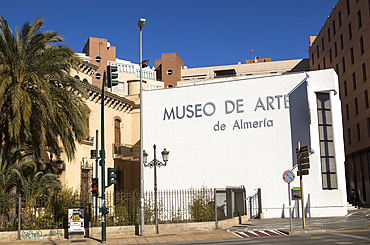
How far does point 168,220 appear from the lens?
19578 mm

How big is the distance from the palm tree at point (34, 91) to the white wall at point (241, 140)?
10835 millimetres

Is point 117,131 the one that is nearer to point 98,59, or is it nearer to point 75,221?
point 75,221

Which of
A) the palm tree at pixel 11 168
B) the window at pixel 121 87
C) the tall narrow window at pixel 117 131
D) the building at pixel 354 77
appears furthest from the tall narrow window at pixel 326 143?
the window at pixel 121 87

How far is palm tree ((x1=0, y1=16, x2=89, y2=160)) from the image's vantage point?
1823 centimetres

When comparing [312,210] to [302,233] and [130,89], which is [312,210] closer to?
[302,233]

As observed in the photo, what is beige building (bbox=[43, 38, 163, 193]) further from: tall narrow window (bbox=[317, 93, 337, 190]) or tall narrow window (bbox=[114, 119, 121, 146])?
tall narrow window (bbox=[317, 93, 337, 190])

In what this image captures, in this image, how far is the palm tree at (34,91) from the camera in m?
18.2

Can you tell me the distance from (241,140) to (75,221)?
14679mm

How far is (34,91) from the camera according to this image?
19250mm

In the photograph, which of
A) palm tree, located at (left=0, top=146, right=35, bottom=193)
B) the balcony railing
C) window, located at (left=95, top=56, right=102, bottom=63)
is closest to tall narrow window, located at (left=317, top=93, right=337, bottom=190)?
the balcony railing

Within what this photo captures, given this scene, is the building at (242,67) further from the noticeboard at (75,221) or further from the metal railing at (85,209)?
the noticeboard at (75,221)

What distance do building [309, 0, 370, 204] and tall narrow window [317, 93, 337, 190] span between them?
14.3 meters

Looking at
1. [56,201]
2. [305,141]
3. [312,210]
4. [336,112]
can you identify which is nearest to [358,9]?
[336,112]

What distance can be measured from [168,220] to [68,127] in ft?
23.3
